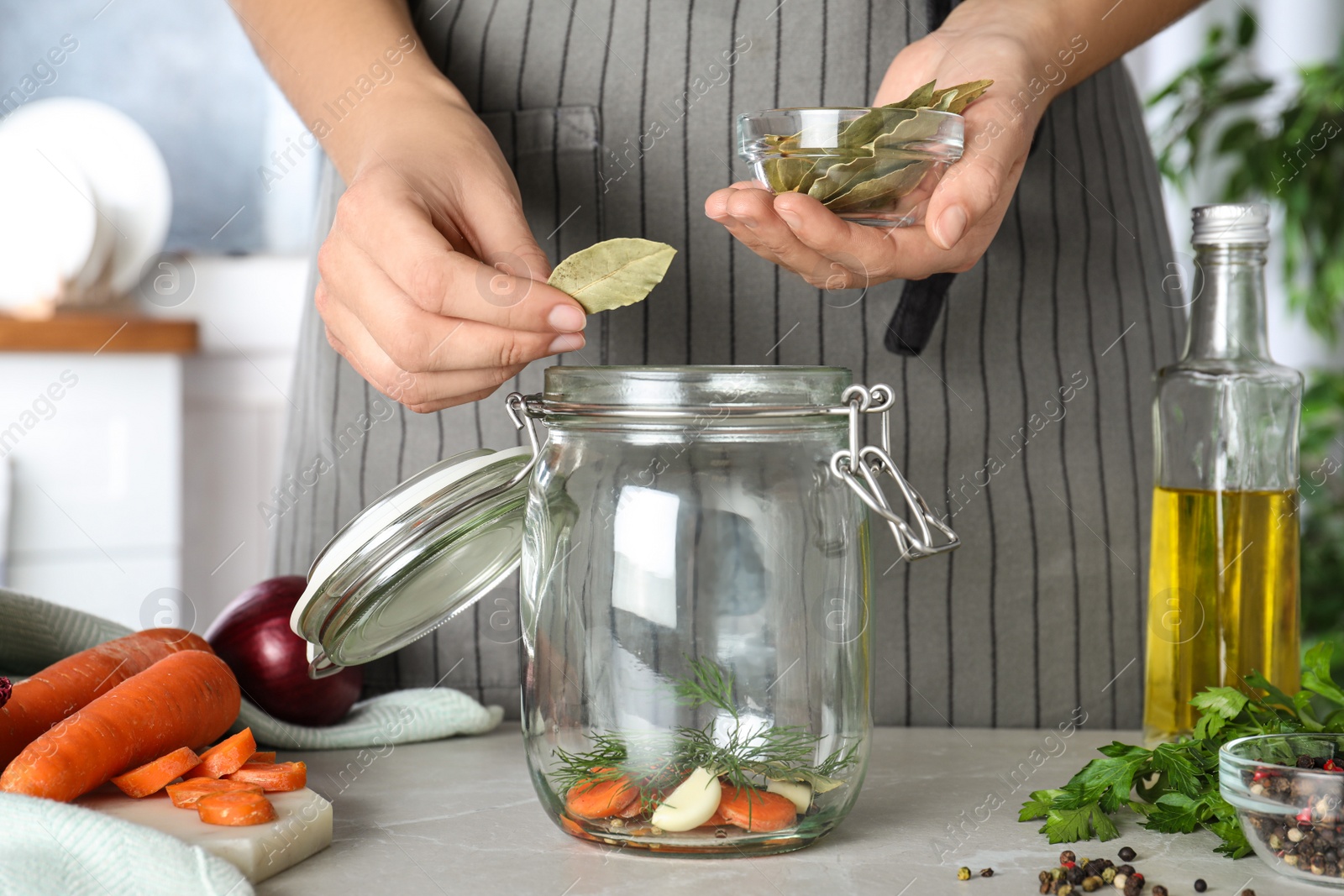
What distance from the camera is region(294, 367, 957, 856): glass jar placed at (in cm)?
53

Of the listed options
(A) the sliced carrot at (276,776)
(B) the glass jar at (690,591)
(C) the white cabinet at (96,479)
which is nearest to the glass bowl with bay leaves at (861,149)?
(B) the glass jar at (690,591)

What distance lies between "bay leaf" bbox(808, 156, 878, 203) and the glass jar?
0.35 ft

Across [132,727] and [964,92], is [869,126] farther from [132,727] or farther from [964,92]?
[132,727]

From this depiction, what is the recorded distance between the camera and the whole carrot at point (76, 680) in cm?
62

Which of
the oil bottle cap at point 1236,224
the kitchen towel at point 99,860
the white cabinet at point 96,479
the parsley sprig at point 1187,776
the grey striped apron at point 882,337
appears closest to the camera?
the kitchen towel at point 99,860

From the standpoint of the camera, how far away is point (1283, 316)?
8.21 ft

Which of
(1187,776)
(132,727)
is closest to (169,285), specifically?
(132,727)

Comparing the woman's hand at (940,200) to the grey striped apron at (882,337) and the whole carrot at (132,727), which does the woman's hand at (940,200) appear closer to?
the grey striped apron at (882,337)

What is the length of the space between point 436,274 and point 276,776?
261mm

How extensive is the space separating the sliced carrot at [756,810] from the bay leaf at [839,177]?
11.7 inches

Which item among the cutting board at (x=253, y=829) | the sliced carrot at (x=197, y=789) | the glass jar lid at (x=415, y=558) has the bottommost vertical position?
the cutting board at (x=253, y=829)

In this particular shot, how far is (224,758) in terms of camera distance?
1.99 ft

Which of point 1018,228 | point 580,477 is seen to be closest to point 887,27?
point 1018,228

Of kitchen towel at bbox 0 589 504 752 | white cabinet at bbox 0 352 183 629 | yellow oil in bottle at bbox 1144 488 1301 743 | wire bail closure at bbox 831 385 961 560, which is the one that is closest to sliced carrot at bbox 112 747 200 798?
kitchen towel at bbox 0 589 504 752
